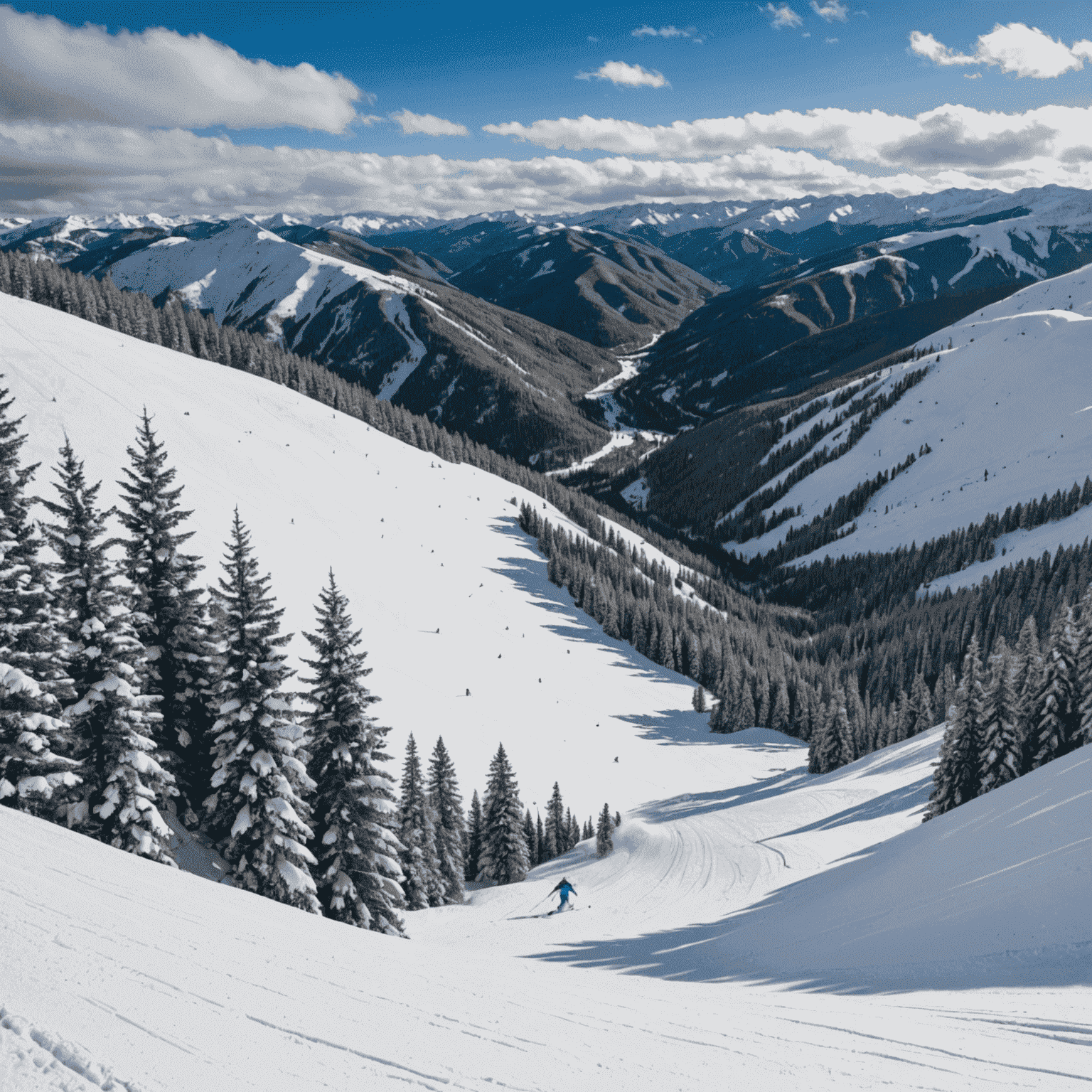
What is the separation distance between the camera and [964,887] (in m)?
16.4

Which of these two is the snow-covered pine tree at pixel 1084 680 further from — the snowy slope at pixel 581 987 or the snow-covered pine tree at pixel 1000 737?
the snowy slope at pixel 581 987

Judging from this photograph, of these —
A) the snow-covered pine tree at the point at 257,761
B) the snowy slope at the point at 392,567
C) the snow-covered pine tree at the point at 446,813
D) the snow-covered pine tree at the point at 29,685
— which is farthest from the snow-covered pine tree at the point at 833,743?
the snow-covered pine tree at the point at 29,685

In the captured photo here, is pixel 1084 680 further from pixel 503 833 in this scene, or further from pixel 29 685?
pixel 29 685

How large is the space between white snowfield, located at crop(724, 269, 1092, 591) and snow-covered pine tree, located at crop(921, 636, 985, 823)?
394 feet

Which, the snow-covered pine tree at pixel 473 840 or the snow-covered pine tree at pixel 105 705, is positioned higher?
the snow-covered pine tree at pixel 105 705

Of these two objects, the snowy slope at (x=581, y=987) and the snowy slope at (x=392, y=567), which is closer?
the snowy slope at (x=581, y=987)

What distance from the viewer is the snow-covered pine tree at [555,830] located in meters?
50.8

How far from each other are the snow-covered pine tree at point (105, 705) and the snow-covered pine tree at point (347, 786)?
16.4ft

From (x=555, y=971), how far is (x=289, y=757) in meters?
10.7

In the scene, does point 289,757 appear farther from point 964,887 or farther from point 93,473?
point 93,473

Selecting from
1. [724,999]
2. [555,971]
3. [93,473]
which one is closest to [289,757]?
[555,971]

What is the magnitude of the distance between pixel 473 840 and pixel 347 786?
27.3m

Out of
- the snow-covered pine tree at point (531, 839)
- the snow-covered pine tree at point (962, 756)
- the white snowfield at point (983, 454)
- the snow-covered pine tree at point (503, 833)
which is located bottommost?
the snow-covered pine tree at point (531, 839)

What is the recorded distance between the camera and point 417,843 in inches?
1350
